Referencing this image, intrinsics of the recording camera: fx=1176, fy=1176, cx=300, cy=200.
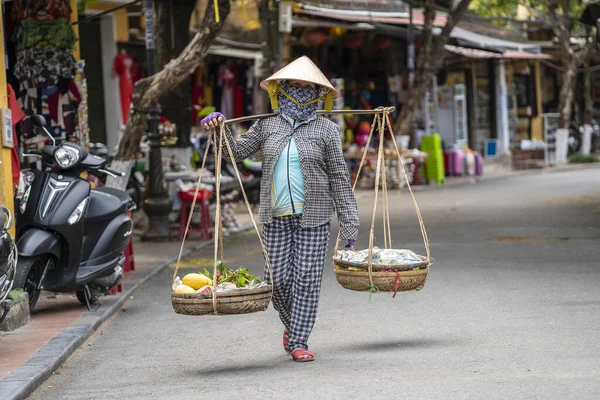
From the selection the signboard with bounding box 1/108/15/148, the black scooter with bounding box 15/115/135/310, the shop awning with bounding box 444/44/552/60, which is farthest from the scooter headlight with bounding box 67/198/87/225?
the shop awning with bounding box 444/44/552/60

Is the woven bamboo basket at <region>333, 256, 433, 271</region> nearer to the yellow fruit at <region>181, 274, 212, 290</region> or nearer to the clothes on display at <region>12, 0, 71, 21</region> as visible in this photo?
the yellow fruit at <region>181, 274, 212, 290</region>

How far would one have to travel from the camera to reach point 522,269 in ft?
38.0

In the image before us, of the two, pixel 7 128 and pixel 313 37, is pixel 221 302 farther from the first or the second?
pixel 313 37

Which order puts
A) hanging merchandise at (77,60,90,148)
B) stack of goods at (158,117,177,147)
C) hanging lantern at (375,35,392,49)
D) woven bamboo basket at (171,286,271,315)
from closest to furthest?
woven bamboo basket at (171,286,271,315) < hanging merchandise at (77,60,90,148) < stack of goods at (158,117,177,147) < hanging lantern at (375,35,392,49)

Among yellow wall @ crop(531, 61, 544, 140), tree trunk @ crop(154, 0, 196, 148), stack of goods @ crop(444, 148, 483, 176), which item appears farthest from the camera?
yellow wall @ crop(531, 61, 544, 140)

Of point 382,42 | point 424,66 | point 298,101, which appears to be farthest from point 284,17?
point 298,101

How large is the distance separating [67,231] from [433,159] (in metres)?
19.3

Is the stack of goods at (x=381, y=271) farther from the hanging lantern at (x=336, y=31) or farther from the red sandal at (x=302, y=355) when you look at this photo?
the hanging lantern at (x=336, y=31)

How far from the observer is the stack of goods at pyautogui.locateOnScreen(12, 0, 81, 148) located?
12422 millimetres

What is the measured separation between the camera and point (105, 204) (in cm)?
1019

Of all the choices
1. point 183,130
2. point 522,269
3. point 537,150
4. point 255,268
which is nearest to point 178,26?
point 183,130

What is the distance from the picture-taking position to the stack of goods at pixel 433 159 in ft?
92.3

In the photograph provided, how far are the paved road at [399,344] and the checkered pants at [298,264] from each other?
247mm

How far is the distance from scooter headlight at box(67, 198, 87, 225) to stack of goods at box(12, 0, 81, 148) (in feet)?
9.57
